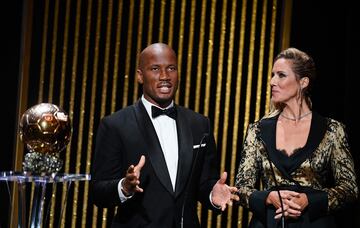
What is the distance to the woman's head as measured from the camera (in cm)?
332

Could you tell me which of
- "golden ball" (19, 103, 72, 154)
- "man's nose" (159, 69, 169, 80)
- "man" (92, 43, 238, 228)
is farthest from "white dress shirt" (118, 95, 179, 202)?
"golden ball" (19, 103, 72, 154)

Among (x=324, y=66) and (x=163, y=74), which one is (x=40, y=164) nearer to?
(x=163, y=74)

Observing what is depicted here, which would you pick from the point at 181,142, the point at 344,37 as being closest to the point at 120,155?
the point at 181,142

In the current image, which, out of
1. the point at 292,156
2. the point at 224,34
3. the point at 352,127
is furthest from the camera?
the point at 224,34

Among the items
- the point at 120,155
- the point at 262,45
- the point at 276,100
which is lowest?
the point at 120,155

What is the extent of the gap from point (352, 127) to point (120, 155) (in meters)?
1.69

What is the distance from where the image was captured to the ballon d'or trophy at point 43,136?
9.52 feet

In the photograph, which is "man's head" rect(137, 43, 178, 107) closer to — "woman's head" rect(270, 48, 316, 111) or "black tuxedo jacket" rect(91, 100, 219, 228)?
"black tuxedo jacket" rect(91, 100, 219, 228)

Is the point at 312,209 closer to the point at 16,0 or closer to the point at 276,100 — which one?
the point at 276,100

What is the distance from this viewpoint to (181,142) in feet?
10.1

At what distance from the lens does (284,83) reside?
331 centimetres

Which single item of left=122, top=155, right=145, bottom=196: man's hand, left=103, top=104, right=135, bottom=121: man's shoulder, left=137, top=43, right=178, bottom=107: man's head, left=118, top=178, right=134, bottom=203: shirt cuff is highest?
left=137, top=43, right=178, bottom=107: man's head

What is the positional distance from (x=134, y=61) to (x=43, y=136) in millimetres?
1580

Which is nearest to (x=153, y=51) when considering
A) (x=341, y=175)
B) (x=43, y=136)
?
(x=43, y=136)
